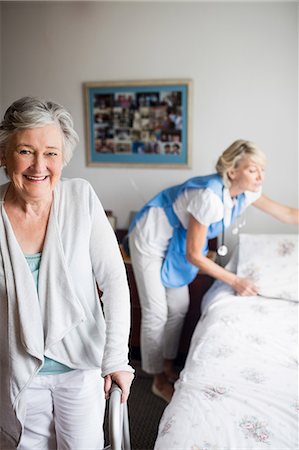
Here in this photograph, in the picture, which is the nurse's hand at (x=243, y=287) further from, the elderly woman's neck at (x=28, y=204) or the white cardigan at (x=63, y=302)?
the elderly woman's neck at (x=28, y=204)

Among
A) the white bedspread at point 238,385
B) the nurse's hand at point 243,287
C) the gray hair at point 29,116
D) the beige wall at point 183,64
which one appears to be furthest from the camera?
the beige wall at point 183,64

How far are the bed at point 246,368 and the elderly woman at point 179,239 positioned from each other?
14cm

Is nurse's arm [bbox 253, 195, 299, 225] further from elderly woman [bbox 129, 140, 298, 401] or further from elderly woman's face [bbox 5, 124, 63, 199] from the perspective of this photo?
elderly woman's face [bbox 5, 124, 63, 199]

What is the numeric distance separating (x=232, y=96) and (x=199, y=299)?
4.07 feet

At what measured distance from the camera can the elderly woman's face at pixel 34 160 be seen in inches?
39.8

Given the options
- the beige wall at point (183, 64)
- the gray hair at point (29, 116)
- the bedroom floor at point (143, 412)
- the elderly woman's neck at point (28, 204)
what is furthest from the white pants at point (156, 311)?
the gray hair at point (29, 116)

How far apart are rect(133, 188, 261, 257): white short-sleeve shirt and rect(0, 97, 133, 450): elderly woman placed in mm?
846

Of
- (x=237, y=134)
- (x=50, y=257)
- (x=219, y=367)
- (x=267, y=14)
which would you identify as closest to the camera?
(x=50, y=257)

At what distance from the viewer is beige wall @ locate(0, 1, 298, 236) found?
2.50 meters

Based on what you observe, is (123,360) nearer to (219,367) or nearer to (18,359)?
(18,359)

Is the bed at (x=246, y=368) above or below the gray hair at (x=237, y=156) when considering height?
below

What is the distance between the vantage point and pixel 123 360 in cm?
105

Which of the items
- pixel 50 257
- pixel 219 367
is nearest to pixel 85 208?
pixel 50 257

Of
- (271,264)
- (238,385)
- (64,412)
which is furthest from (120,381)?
(271,264)
